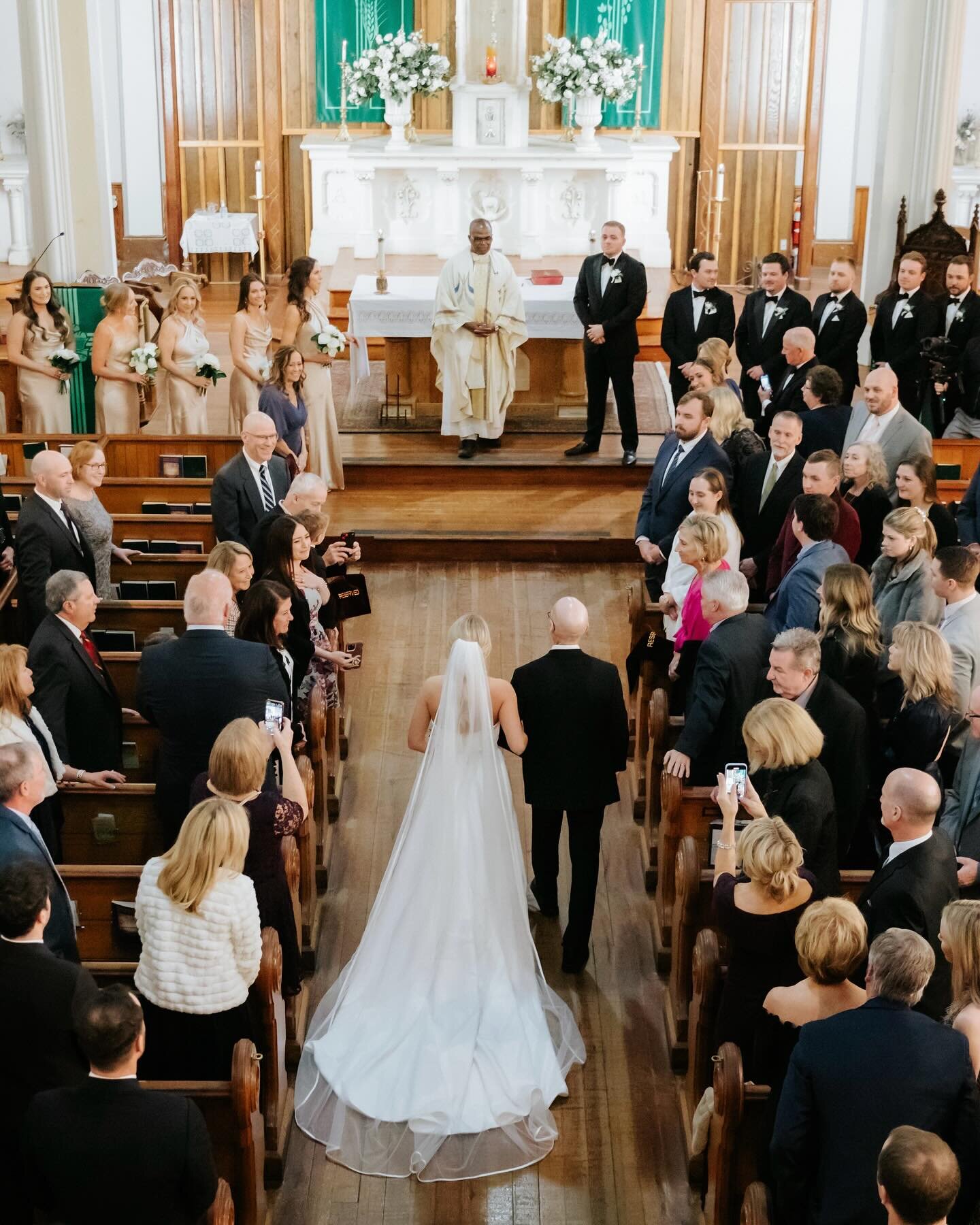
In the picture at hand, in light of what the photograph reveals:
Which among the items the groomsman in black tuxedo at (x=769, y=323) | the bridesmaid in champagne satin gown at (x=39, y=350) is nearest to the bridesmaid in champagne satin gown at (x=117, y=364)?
the bridesmaid in champagne satin gown at (x=39, y=350)

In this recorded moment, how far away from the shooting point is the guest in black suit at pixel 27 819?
390 cm

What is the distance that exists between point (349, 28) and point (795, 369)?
9.21 m

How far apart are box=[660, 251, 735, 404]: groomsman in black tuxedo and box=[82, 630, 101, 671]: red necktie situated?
15.2ft

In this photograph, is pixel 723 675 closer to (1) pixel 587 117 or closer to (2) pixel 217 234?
(1) pixel 587 117

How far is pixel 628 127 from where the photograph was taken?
15484mm

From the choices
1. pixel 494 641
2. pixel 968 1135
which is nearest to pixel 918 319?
pixel 494 641

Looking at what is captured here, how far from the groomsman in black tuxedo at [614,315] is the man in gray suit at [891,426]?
2461 millimetres

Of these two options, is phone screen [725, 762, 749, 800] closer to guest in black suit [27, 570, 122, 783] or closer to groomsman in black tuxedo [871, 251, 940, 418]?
guest in black suit [27, 570, 122, 783]

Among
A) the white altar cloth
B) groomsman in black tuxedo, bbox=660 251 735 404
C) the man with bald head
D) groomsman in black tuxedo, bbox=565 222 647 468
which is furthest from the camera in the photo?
the white altar cloth

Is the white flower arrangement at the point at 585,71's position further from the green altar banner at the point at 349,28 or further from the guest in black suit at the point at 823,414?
the guest in black suit at the point at 823,414

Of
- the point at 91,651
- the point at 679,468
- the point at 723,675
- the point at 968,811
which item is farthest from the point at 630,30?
the point at 968,811

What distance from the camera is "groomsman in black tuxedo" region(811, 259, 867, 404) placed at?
8.52 meters

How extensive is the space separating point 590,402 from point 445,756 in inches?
211

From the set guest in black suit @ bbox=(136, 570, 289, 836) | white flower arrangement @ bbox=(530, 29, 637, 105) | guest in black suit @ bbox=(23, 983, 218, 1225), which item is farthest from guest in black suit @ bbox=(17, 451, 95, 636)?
white flower arrangement @ bbox=(530, 29, 637, 105)
